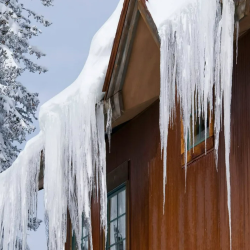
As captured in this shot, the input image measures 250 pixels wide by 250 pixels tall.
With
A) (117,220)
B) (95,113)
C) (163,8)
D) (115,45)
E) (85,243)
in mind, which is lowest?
(117,220)

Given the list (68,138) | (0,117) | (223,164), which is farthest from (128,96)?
(0,117)

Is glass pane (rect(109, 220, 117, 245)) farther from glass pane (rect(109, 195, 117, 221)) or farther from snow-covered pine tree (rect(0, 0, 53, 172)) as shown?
snow-covered pine tree (rect(0, 0, 53, 172))

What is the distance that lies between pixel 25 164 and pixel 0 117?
→ 434 inches

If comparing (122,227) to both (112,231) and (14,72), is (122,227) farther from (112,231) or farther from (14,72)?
(14,72)

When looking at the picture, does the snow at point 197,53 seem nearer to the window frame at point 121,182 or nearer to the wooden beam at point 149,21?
the wooden beam at point 149,21

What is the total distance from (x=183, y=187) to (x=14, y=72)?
12.5 meters

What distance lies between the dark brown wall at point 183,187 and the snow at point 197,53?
0.81ft

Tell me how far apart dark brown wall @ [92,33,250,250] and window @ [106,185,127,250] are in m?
0.31

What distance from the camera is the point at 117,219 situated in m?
9.38

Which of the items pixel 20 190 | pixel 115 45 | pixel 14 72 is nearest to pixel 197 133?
pixel 115 45

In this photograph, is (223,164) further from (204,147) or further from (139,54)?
(139,54)

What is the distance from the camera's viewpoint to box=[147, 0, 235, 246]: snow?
19.3 feet

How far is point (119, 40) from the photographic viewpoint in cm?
754

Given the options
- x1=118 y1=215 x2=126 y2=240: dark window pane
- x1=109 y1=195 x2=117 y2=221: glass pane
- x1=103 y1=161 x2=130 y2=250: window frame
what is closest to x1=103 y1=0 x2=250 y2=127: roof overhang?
x1=103 y1=161 x2=130 y2=250: window frame
